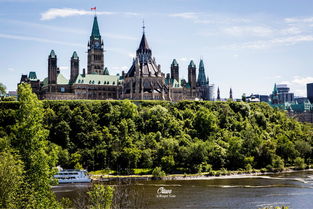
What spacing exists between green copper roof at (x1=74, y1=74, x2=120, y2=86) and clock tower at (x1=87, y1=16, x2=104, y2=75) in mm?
18674

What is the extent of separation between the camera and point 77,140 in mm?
109375

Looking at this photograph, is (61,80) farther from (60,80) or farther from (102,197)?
(102,197)

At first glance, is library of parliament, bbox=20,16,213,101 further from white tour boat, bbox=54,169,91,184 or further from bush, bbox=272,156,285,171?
white tour boat, bbox=54,169,91,184

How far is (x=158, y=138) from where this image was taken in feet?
366

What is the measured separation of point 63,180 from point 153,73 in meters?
69.8

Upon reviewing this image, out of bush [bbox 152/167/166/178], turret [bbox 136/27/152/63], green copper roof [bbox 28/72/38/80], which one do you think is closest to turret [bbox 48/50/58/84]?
green copper roof [bbox 28/72/38/80]

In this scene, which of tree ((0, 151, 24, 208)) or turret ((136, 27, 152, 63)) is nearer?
tree ((0, 151, 24, 208))

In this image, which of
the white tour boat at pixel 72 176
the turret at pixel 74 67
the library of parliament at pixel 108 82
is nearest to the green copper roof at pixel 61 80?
the library of parliament at pixel 108 82

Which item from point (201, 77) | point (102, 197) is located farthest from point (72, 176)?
point (201, 77)

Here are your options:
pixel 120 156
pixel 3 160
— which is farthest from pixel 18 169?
pixel 120 156

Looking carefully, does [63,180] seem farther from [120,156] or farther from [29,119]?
[29,119]

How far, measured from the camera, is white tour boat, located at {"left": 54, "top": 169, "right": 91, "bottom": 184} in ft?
290

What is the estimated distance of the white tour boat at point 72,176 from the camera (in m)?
88.3

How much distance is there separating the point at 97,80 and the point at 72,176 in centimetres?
7416
